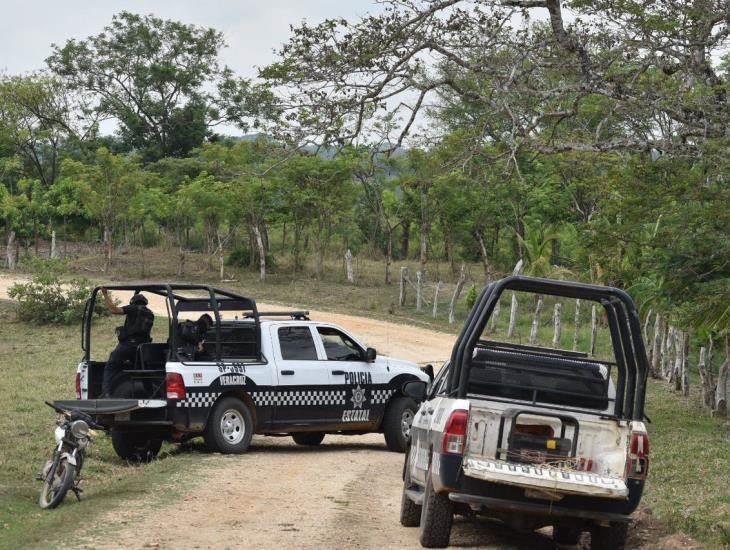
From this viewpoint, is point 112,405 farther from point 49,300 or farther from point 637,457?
point 49,300

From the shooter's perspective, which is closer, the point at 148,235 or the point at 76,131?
the point at 148,235

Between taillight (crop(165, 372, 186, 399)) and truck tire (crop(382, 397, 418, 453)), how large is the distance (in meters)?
3.26

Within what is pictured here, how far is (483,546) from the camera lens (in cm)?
895

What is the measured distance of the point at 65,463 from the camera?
33.7ft

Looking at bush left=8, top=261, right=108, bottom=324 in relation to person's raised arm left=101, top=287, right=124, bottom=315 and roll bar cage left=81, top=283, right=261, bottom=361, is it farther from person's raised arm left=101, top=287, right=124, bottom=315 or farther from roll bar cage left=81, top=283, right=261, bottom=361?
person's raised arm left=101, top=287, right=124, bottom=315

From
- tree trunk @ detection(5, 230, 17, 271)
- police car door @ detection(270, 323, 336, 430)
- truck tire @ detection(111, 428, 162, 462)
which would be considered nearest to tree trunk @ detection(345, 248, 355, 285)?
tree trunk @ detection(5, 230, 17, 271)

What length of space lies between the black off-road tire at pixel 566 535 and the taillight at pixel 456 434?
1.67m

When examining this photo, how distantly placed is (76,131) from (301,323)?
49.4 meters

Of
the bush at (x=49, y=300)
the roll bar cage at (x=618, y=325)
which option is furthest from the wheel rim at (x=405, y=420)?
the bush at (x=49, y=300)

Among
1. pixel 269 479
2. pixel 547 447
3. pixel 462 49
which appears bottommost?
pixel 269 479

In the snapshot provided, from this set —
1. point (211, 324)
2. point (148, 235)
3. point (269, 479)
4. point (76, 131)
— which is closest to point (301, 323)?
point (211, 324)

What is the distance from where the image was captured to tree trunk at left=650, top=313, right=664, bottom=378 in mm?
28470

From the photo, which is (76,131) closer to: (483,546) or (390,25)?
(390,25)

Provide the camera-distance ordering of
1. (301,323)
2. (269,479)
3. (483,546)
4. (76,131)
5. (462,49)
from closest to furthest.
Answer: (483,546)
(269,479)
(301,323)
(462,49)
(76,131)
